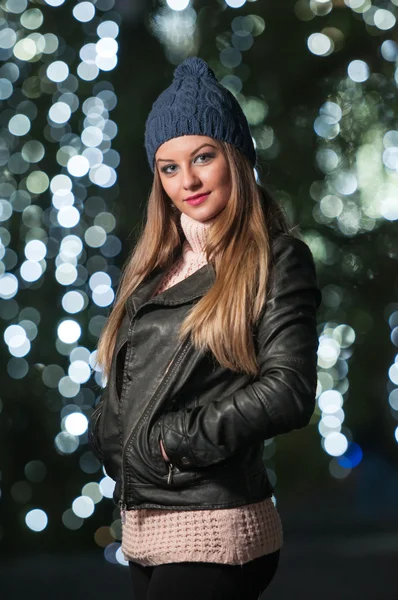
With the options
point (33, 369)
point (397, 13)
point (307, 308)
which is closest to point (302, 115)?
Result: point (397, 13)

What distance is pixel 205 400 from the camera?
62.3 inches

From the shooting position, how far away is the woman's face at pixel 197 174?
1700 millimetres

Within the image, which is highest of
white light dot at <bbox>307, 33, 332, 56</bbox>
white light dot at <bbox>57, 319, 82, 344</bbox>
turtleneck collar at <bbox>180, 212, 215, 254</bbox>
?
white light dot at <bbox>307, 33, 332, 56</bbox>

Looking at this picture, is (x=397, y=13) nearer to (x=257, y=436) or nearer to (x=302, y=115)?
(x=302, y=115)

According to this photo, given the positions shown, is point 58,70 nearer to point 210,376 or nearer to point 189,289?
point 189,289

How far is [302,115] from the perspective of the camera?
381 centimetres

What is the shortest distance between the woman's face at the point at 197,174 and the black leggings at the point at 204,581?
0.60 metres

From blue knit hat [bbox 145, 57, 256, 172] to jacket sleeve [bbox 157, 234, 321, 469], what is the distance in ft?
1.09

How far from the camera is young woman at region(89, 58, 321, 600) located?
151 centimetres

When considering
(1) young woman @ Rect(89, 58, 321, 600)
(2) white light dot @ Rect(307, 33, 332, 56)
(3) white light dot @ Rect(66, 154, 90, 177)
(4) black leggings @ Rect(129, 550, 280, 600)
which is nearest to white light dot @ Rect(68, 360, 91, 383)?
(3) white light dot @ Rect(66, 154, 90, 177)

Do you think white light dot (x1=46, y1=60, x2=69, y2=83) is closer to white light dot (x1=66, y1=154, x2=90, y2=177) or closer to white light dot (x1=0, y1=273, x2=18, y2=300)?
white light dot (x1=66, y1=154, x2=90, y2=177)

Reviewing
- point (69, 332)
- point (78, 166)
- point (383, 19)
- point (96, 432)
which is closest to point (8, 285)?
point (69, 332)

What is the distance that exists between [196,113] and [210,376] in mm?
487

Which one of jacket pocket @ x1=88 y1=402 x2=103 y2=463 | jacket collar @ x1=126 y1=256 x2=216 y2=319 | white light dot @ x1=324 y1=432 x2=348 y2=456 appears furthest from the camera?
white light dot @ x1=324 y1=432 x2=348 y2=456
